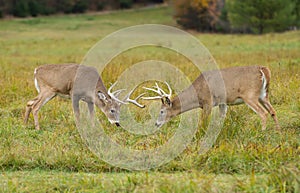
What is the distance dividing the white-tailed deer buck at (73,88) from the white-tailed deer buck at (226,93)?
2.67ft

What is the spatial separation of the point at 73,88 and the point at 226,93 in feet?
8.89

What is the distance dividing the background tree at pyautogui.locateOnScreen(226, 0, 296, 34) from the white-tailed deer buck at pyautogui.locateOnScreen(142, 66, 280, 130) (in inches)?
1232

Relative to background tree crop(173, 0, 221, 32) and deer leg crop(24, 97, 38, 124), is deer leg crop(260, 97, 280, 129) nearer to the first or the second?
deer leg crop(24, 97, 38, 124)

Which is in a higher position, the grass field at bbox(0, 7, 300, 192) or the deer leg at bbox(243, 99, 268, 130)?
the deer leg at bbox(243, 99, 268, 130)

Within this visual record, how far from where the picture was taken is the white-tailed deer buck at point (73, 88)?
10.5m

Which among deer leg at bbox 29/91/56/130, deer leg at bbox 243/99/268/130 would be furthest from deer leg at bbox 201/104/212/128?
deer leg at bbox 29/91/56/130

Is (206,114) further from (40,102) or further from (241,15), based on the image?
(241,15)

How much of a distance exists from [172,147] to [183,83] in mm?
4853

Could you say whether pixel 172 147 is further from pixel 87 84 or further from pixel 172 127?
pixel 87 84

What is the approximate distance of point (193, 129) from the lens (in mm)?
9062

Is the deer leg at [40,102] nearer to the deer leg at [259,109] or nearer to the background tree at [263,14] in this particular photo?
the deer leg at [259,109]

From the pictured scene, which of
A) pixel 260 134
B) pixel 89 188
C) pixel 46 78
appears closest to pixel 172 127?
pixel 260 134

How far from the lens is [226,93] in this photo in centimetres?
981

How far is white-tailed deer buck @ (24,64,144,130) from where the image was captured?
10539 millimetres
